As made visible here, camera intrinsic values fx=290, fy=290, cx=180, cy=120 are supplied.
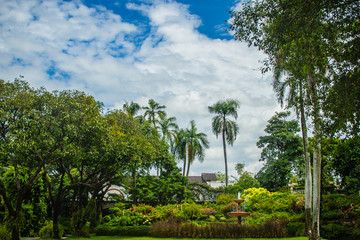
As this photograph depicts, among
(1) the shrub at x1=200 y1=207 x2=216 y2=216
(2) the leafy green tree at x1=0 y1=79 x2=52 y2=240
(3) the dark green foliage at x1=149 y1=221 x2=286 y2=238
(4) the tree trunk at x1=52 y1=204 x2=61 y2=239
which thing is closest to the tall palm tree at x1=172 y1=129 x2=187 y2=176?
(1) the shrub at x1=200 y1=207 x2=216 y2=216

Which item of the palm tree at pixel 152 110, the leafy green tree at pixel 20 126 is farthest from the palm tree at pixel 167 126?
the leafy green tree at pixel 20 126

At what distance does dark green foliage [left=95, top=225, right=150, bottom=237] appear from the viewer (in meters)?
17.4

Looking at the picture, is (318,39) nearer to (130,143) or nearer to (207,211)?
(130,143)

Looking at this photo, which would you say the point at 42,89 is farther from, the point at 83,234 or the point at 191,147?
the point at 191,147

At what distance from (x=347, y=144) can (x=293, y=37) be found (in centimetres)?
1693

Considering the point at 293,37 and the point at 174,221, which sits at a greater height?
the point at 293,37

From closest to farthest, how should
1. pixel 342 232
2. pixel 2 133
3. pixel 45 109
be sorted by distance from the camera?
pixel 2 133, pixel 45 109, pixel 342 232

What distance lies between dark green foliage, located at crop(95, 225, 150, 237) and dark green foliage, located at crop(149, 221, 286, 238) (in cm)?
122

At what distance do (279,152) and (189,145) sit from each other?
10611mm

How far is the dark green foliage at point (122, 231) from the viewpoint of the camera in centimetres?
1744

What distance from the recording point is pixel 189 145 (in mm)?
35594

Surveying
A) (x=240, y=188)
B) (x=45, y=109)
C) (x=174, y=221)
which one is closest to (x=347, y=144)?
(x=240, y=188)

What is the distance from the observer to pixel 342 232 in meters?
14.2

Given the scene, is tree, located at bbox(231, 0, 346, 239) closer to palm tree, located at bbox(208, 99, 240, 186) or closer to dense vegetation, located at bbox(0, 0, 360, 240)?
dense vegetation, located at bbox(0, 0, 360, 240)
